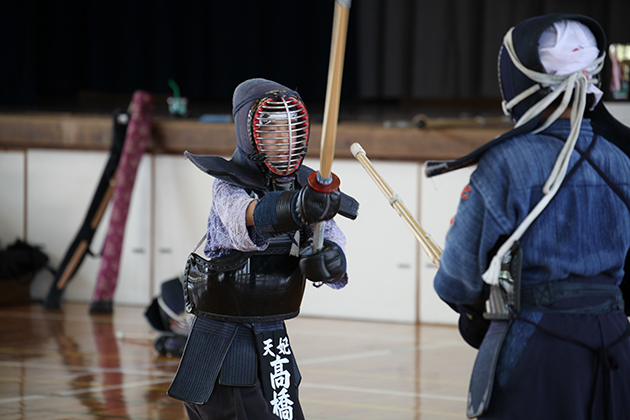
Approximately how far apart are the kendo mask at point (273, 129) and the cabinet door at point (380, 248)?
3.16m

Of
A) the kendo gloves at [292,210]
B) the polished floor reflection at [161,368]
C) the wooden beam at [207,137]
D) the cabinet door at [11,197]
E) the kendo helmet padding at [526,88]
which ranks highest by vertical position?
the kendo helmet padding at [526,88]

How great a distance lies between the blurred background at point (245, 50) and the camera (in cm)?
952

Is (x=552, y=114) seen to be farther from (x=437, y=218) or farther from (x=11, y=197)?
(x=11, y=197)

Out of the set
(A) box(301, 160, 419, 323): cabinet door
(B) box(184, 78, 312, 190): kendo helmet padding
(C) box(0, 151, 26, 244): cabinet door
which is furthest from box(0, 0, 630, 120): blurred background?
(B) box(184, 78, 312, 190): kendo helmet padding

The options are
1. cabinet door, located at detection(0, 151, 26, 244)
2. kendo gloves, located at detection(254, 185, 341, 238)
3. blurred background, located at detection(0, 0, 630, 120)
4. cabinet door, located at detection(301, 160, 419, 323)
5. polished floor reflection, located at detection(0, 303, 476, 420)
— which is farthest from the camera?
blurred background, located at detection(0, 0, 630, 120)

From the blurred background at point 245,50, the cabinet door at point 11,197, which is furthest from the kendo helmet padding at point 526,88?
the blurred background at point 245,50

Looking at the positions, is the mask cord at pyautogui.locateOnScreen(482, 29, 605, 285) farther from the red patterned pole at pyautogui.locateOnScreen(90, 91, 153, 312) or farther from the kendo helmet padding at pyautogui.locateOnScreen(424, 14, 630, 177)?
the red patterned pole at pyautogui.locateOnScreen(90, 91, 153, 312)

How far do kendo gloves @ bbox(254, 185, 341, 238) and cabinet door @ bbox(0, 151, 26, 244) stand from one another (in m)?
4.58

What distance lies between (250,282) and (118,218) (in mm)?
3651

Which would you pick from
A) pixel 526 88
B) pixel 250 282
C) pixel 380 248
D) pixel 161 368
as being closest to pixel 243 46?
pixel 380 248

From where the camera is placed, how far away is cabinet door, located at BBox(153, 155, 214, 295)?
575 cm

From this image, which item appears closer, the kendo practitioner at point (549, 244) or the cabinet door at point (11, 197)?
the kendo practitioner at point (549, 244)

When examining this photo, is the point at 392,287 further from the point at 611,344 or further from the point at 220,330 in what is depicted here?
the point at 611,344

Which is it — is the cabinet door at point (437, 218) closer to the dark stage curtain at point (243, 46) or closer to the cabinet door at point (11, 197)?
the cabinet door at point (11, 197)
